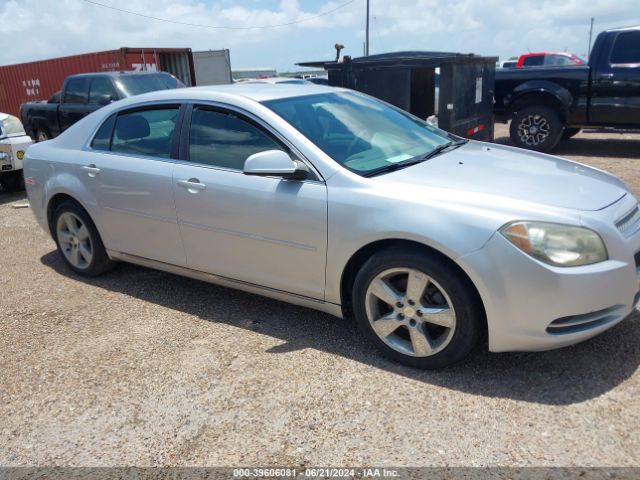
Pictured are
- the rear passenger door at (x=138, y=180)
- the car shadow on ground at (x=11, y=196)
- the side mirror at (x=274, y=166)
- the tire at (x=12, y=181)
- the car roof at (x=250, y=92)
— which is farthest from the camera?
the tire at (x=12, y=181)

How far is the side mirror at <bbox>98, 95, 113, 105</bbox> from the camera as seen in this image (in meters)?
9.46

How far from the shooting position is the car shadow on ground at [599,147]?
9.88 metres

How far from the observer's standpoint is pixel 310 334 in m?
3.63

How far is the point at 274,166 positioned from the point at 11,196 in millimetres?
7329

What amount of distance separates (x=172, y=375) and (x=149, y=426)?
1.50 feet

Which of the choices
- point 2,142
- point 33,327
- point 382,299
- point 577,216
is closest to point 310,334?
point 382,299

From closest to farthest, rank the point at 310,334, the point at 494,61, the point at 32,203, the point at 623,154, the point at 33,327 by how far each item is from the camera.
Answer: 1. the point at 310,334
2. the point at 33,327
3. the point at 32,203
4. the point at 494,61
5. the point at 623,154

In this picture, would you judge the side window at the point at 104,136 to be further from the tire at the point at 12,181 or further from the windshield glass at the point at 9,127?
the tire at the point at 12,181

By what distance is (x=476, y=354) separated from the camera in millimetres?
3248

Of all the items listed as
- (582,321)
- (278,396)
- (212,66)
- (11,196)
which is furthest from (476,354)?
(212,66)

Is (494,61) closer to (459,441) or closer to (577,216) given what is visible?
(577,216)

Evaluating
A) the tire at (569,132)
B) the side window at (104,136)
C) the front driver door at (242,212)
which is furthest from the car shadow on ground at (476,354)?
the tire at (569,132)

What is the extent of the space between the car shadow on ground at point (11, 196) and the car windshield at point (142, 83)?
2367 mm

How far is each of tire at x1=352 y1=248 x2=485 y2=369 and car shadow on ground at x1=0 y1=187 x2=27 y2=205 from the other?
7.14 m
